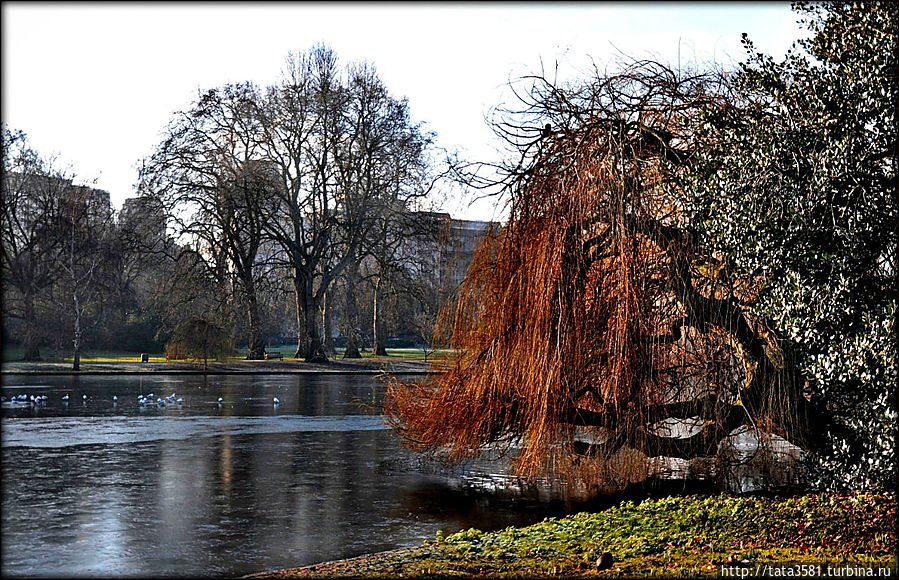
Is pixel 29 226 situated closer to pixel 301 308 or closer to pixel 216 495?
pixel 301 308

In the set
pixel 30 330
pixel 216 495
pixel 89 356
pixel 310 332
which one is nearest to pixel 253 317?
pixel 310 332

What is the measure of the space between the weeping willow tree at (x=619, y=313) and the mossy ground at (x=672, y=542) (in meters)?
1.19

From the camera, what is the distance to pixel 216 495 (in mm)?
12070

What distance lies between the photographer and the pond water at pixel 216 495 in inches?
351

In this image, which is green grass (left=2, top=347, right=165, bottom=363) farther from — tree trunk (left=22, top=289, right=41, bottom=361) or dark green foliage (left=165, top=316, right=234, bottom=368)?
dark green foliage (left=165, top=316, right=234, bottom=368)

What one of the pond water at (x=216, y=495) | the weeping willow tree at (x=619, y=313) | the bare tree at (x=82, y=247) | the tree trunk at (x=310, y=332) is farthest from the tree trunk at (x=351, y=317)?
the weeping willow tree at (x=619, y=313)

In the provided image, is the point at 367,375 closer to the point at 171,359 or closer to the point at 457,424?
the point at 171,359

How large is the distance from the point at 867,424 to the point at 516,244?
4.74 m

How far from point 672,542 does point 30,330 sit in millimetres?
45911

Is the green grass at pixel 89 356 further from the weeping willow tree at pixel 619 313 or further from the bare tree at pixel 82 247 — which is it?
the weeping willow tree at pixel 619 313

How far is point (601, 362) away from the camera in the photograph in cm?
1128

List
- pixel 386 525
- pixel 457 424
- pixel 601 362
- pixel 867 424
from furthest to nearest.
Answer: pixel 457 424 < pixel 601 362 < pixel 386 525 < pixel 867 424

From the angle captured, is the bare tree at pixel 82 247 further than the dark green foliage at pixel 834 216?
Yes

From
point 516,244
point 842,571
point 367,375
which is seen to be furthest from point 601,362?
point 367,375
